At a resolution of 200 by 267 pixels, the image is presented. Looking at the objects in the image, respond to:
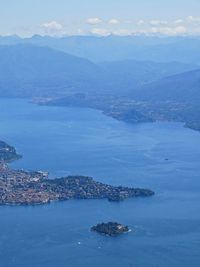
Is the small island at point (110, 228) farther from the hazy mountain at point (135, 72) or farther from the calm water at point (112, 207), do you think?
the hazy mountain at point (135, 72)

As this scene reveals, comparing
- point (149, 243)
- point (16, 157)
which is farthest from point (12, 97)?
point (149, 243)

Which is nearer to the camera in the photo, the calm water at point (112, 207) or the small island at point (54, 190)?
the calm water at point (112, 207)

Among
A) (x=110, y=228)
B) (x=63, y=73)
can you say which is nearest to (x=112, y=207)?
(x=110, y=228)

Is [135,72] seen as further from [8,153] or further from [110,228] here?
[110,228]

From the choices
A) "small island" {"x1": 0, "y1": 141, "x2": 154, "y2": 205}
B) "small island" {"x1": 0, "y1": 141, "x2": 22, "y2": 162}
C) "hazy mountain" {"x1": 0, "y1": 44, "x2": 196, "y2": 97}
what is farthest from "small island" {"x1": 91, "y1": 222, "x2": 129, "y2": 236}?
"hazy mountain" {"x1": 0, "y1": 44, "x2": 196, "y2": 97}

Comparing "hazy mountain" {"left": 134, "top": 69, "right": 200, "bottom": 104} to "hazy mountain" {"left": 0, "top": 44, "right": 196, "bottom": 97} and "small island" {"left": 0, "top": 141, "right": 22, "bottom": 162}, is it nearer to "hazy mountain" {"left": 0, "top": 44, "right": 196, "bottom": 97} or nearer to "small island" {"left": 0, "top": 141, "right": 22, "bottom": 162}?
"hazy mountain" {"left": 0, "top": 44, "right": 196, "bottom": 97}

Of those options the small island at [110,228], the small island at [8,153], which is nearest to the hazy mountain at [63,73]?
the small island at [8,153]
